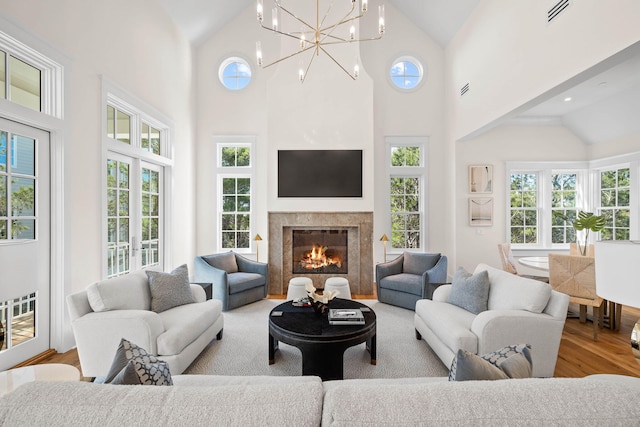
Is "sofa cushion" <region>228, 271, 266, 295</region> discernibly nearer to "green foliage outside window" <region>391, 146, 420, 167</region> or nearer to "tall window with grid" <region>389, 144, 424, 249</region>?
"tall window with grid" <region>389, 144, 424, 249</region>

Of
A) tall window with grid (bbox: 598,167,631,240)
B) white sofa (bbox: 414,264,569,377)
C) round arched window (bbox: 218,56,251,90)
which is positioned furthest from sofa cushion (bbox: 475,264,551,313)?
round arched window (bbox: 218,56,251,90)

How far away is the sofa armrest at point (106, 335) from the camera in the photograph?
2.46m

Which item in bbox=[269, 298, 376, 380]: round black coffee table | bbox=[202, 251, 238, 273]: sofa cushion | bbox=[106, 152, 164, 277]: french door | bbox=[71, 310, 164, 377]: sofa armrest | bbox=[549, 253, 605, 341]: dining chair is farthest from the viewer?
bbox=[202, 251, 238, 273]: sofa cushion

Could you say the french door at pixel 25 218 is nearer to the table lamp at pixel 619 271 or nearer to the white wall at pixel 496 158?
the table lamp at pixel 619 271

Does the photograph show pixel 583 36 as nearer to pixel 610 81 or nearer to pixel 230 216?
pixel 610 81

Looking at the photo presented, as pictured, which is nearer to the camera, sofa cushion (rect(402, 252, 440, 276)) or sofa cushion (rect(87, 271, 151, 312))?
sofa cushion (rect(87, 271, 151, 312))

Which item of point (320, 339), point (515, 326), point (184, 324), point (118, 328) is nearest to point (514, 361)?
point (515, 326)

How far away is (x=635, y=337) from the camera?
151 cm

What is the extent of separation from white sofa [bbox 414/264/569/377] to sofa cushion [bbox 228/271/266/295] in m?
2.78

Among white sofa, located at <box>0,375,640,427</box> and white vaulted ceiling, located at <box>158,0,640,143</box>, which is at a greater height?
white vaulted ceiling, located at <box>158,0,640,143</box>

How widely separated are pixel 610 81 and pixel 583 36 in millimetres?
2348

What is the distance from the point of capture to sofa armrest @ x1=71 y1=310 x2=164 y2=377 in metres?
2.46

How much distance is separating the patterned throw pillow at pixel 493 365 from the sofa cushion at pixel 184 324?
2.07 metres

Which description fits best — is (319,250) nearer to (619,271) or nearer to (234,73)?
(234,73)
